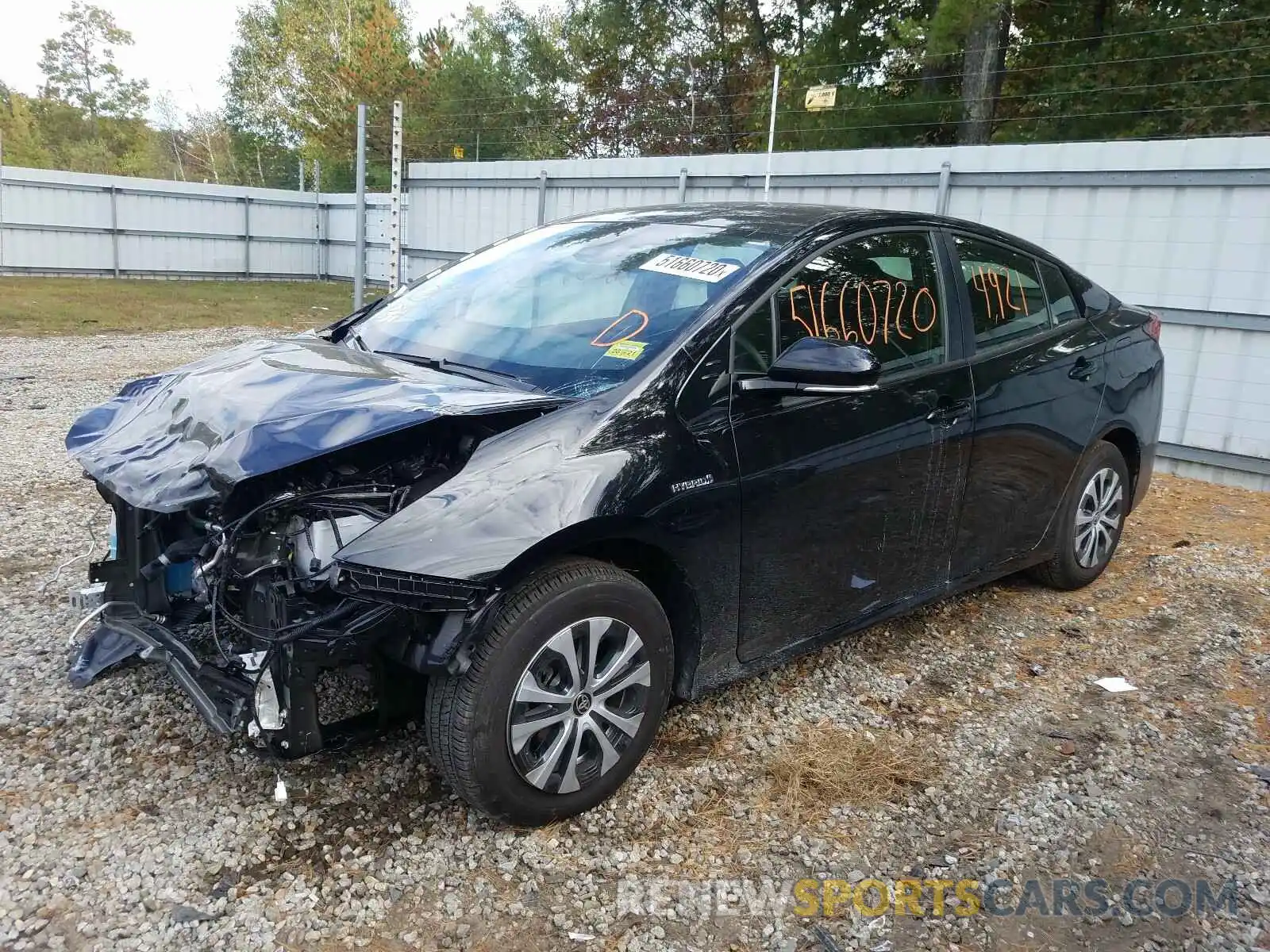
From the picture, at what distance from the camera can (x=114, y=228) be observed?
806 inches

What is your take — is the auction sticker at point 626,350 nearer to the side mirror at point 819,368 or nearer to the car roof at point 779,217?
the side mirror at point 819,368

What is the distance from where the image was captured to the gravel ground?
2.29 meters

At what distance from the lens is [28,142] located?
140ft

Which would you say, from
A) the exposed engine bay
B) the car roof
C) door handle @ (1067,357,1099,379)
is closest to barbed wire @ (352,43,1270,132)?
door handle @ (1067,357,1099,379)

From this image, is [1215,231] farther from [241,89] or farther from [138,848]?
[241,89]

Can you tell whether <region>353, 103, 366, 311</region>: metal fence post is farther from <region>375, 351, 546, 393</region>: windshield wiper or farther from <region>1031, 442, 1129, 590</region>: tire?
<region>1031, 442, 1129, 590</region>: tire

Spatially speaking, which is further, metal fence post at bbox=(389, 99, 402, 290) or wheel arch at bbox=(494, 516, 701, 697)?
metal fence post at bbox=(389, 99, 402, 290)

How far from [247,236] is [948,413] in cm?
2227

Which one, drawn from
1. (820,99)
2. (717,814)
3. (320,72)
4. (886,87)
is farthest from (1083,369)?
(320,72)

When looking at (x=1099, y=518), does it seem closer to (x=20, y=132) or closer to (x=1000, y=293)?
(x=1000, y=293)

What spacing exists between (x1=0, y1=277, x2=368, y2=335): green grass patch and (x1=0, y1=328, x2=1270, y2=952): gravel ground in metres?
11.5

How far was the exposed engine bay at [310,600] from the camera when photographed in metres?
2.31

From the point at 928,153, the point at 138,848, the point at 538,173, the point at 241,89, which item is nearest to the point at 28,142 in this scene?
the point at 241,89

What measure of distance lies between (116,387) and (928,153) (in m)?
7.74
